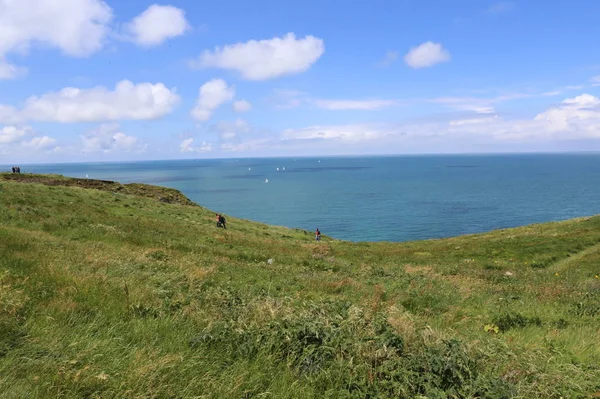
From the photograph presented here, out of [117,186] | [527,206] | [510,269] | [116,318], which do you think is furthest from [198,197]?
[116,318]

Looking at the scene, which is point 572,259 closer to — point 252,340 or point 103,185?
point 252,340

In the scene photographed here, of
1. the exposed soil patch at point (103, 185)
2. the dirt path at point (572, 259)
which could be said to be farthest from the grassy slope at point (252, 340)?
the exposed soil patch at point (103, 185)

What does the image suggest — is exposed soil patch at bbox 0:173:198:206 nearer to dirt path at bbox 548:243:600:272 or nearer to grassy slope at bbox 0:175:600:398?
grassy slope at bbox 0:175:600:398

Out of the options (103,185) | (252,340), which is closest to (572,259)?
(252,340)

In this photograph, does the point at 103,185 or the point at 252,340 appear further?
the point at 103,185

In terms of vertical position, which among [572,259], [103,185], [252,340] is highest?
[103,185]

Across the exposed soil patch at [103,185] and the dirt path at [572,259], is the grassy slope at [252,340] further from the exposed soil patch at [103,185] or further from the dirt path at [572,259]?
the exposed soil patch at [103,185]

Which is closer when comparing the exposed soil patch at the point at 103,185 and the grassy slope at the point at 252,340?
the grassy slope at the point at 252,340

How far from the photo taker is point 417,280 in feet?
56.3

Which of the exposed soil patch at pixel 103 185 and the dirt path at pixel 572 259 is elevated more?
the exposed soil patch at pixel 103 185

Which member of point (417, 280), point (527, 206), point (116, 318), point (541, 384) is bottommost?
point (527, 206)

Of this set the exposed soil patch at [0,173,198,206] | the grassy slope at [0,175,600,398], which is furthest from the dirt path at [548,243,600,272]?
the exposed soil patch at [0,173,198,206]

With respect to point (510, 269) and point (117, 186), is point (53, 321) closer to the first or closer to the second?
point (510, 269)

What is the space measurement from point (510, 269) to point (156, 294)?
24.8m
